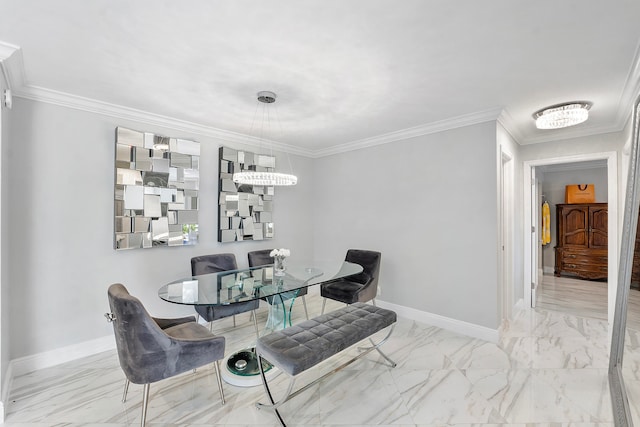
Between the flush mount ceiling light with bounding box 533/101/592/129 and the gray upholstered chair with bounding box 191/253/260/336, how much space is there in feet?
11.5

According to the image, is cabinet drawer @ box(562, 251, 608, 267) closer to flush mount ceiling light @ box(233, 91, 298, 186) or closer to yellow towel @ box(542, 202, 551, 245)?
yellow towel @ box(542, 202, 551, 245)

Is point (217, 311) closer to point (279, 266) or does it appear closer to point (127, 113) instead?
point (279, 266)

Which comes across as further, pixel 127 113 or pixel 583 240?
pixel 583 240

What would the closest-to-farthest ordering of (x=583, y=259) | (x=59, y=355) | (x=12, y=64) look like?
1. (x=12, y=64)
2. (x=59, y=355)
3. (x=583, y=259)

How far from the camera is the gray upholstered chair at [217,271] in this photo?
2.84m

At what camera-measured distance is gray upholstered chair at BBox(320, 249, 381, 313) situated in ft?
11.2

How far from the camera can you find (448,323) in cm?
349

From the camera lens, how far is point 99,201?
296 centimetres

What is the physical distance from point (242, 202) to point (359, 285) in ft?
6.24

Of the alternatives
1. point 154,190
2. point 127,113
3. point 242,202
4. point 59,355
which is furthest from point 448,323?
point 127,113

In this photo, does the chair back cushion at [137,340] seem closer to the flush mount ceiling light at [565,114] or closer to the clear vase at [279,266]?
the clear vase at [279,266]

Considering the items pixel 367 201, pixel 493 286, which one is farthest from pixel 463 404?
pixel 367 201

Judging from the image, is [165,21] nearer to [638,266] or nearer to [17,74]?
[17,74]

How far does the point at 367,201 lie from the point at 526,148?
2.33 metres
